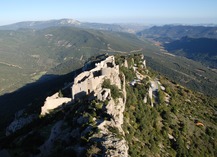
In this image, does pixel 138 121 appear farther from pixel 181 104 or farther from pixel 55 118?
pixel 181 104

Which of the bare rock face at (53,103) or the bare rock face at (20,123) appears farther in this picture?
the bare rock face at (20,123)

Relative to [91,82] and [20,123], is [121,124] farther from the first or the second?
[20,123]

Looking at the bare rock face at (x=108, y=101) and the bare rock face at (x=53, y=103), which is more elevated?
the bare rock face at (x=108, y=101)

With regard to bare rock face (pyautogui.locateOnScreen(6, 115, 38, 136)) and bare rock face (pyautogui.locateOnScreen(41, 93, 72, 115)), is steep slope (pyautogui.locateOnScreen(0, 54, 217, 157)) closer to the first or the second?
bare rock face (pyautogui.locateOnScreen(41, 93, 72, 115))

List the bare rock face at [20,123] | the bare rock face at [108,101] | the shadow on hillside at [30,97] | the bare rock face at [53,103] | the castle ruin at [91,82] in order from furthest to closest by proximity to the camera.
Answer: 1. the shadow on hillside at [30,97]
2. the bare rock face at [20,123]
3. the castle ruin at [91,82]
4. the bare rock face at [53,103]
5. the bare rock face at [108,101]

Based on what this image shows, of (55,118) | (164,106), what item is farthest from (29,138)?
(164,106)

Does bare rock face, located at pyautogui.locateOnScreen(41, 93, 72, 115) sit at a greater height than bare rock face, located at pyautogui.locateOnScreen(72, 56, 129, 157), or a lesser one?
lesser

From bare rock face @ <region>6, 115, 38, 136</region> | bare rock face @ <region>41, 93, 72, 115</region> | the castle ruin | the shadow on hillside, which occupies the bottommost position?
the shadow on hillside

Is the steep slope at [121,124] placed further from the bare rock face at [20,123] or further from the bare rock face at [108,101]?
the bare rock face at [20,123]

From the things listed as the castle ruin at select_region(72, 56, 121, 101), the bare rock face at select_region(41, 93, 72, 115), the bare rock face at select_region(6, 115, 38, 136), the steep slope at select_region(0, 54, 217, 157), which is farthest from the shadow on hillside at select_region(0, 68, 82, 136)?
the bare rock face at select_region(41, 93, 72, 115)

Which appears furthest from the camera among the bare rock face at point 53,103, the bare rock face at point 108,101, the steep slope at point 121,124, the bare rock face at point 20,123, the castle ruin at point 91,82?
the bare rock face at point 20,123

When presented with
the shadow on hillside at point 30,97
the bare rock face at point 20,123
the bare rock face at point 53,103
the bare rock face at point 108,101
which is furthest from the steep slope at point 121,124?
the shadow on hillside at point 30,97

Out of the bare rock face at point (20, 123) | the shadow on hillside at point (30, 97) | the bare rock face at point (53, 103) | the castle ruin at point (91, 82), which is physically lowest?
the shadow on hillside at point (30, 97)

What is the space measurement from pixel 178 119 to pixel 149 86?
35.4 ft
